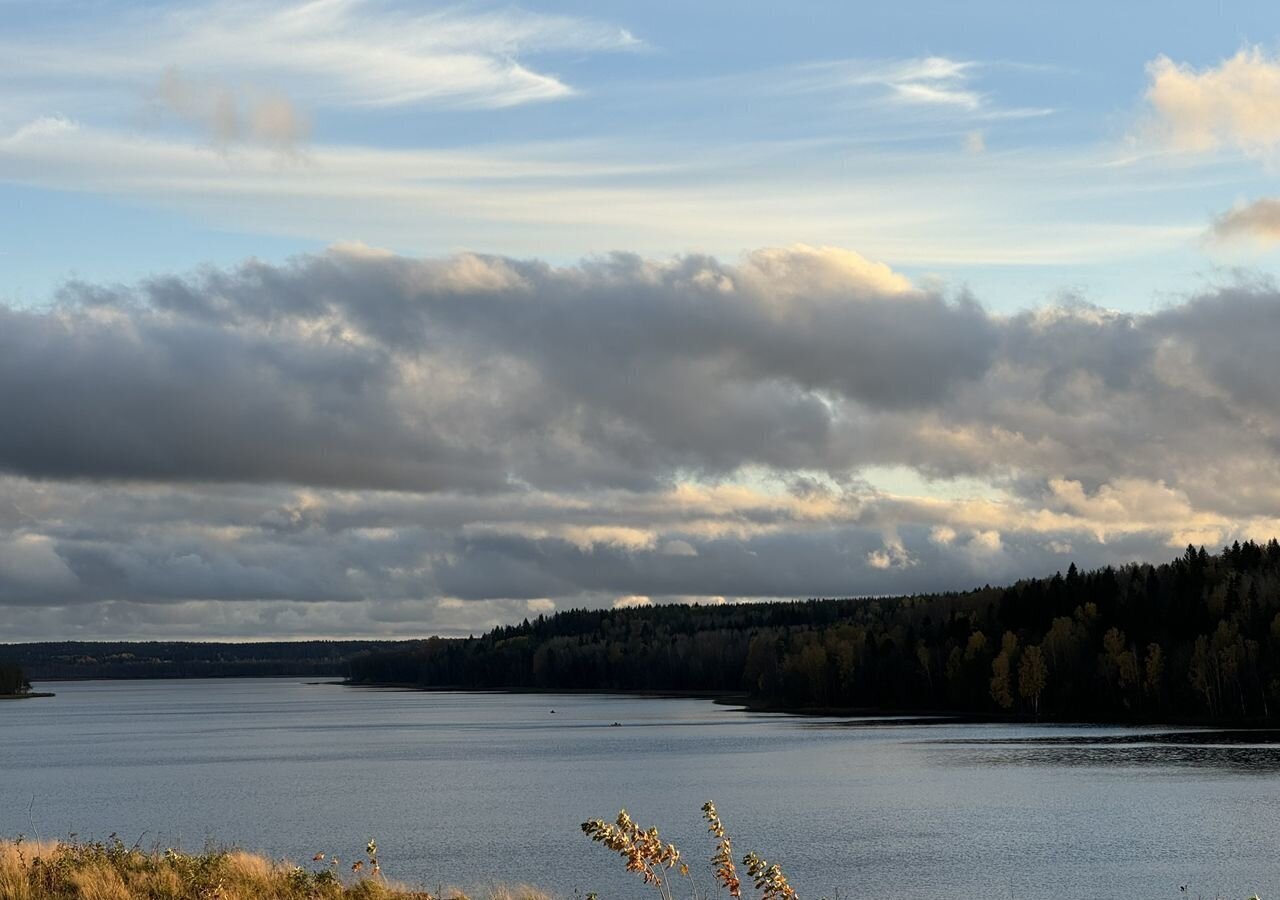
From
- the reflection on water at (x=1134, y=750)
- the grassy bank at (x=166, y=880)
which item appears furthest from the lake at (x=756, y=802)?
the grassy bank at (x=166, y=880)

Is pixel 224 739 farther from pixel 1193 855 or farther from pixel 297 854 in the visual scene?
pixel 1193 855

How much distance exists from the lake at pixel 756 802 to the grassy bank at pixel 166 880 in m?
14.3

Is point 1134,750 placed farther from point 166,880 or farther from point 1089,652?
point 166,880

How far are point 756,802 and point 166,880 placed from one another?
148 ft

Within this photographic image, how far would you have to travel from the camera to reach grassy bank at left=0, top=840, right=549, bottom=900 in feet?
76.1

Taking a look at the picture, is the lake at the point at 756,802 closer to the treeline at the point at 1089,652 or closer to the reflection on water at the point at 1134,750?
the reflection on water at the point at 1134,750

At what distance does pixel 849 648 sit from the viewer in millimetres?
168625

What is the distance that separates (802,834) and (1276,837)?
15.8 m

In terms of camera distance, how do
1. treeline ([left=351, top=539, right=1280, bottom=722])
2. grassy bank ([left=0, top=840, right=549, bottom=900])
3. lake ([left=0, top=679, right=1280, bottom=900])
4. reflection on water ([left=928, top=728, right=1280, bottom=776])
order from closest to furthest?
grassy bank ([left=0, top=840, right=549, bottom=900]) < lake ([left=0, top=679, right=1280, bottom=900]) < reflection on water ([left=928, top=728, right=1280, bottom=776]) < treeline ([left=351, top=539, right=1280, bottom=722])

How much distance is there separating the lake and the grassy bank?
14.3 meters

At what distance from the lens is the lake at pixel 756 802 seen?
146 ft

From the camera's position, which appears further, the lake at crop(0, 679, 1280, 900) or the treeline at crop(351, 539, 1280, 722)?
the treeline at crop(351, 539, 1280, 722)

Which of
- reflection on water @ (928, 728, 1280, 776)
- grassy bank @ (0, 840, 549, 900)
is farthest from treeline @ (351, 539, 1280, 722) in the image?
grassy bank @ (0, 840, 549, 900)

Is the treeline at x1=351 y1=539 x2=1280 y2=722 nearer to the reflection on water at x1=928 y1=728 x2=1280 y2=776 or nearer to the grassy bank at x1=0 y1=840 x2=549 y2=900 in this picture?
the reflection on water at x1=928 y1=728 x2=1280 y2=776
